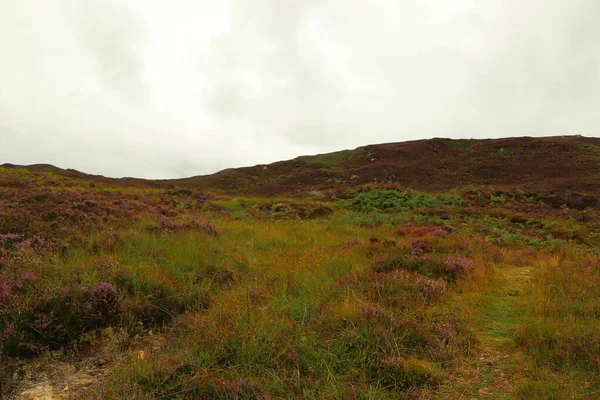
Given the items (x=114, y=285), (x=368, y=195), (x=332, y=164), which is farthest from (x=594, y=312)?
(x=332, y=164)

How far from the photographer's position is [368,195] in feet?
69.0

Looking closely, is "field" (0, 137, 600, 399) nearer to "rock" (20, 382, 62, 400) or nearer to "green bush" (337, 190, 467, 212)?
"rock" (20, 382, 62, 400)

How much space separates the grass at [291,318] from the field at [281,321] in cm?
2

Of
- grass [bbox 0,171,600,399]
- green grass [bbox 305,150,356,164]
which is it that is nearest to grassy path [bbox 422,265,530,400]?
grass [bbox 0,171,600,399]

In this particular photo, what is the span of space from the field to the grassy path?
0.02 m

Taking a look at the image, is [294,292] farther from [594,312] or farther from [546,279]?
[546,279]

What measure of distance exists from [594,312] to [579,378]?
5.58ft

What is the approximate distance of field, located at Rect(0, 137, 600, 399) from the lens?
295 cm

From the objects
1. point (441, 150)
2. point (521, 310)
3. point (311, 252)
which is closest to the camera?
point (521, 310)

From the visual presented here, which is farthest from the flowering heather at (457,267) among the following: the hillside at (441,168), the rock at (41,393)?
the hillside at (441,168)

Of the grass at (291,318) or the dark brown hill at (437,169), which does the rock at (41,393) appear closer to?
the grass at (291,318)

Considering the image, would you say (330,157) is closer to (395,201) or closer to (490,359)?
(395,201)

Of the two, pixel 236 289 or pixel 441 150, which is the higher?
pixel 441 150

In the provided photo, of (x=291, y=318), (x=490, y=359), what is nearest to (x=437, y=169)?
(x=490, y=359)
